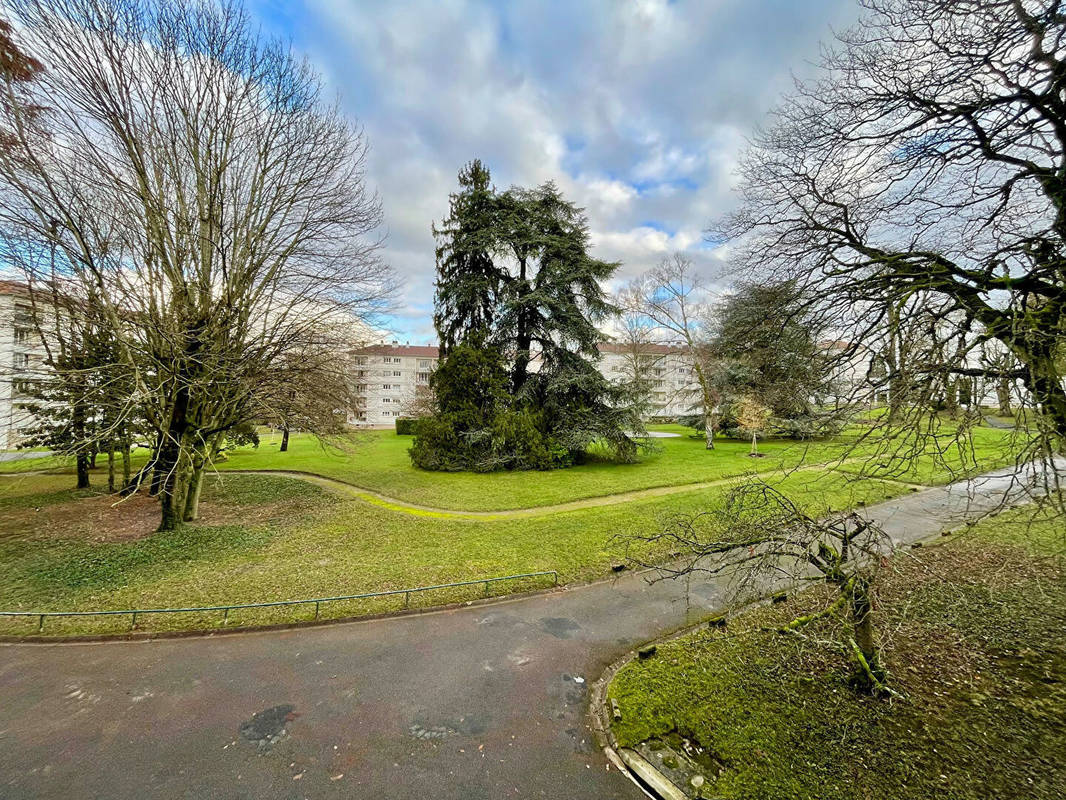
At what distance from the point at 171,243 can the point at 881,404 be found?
14.7 meters

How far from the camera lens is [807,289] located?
635 cm

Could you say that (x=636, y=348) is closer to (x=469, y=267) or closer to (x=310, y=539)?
(x=469, y=267)

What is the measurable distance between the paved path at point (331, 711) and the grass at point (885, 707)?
2.75 feet

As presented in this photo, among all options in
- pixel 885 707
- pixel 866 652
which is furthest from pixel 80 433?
pixel 885 707

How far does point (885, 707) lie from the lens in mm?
4207

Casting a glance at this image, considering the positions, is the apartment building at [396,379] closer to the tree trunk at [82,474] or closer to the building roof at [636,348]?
the building roof at [636,348]

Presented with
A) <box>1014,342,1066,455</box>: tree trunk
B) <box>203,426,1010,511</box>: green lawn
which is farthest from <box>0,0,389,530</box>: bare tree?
<box>1014,342,1066,455</box>: tree trunk

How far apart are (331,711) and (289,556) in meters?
5.71

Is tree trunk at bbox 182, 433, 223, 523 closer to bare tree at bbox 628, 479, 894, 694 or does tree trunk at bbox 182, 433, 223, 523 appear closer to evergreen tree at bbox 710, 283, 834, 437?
bare tree at bbox 628, 479, 894, 694

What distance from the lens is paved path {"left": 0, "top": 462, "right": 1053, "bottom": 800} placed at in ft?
11.8

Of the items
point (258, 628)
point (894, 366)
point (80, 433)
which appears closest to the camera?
point (894, 366)

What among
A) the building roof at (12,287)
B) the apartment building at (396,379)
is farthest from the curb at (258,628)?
the apartment building at (396,379)

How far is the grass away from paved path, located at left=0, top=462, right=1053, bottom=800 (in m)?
0.84

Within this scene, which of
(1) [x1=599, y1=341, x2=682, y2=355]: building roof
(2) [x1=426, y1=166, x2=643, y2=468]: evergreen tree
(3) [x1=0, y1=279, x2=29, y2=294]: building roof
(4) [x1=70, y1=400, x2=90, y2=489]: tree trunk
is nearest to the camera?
(4) [x1=70, y1=400, x2=90, y2=489]: tree trunk
